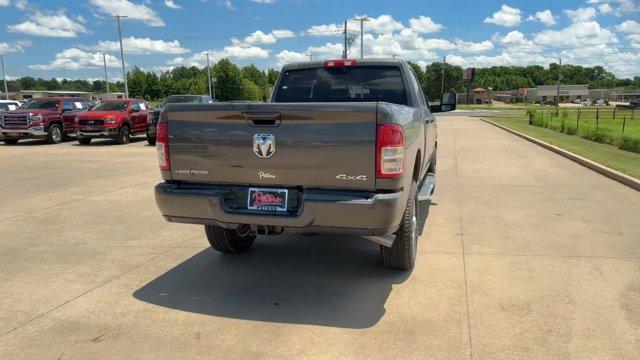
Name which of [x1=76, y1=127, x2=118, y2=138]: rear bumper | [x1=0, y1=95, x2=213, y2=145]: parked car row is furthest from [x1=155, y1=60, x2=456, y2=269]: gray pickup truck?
[x1=76, y1=127, x2=118, y2=138]: rear bumper

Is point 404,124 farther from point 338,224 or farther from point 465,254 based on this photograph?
point 465,254

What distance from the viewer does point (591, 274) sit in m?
4.52

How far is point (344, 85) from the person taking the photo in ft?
18.7

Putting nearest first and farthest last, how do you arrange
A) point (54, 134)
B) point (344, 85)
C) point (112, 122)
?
point (344, 85), point (112, 122), point (54, 134)

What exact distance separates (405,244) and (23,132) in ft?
60.4

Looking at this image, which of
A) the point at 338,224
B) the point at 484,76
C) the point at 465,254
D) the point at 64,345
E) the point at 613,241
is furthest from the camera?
the point at 484,76

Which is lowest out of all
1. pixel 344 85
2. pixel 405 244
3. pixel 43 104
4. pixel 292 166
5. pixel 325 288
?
pixel 325 288

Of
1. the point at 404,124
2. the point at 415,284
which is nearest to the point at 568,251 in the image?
the point at 415,284

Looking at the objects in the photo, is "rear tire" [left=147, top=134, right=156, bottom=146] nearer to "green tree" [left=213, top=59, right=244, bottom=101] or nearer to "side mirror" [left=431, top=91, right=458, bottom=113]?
"side mirror" [left=431, top=91, right=458, bottom=113]

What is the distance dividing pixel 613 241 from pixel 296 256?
3.60 metres

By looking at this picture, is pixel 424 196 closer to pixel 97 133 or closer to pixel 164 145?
pixel 164 145

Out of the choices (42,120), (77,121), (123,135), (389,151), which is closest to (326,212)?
(389,151)

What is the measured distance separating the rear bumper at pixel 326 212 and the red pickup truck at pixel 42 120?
17427 millimetres

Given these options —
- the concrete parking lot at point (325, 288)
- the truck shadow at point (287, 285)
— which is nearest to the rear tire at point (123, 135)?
the concrete parking lot at point (325, 288)
